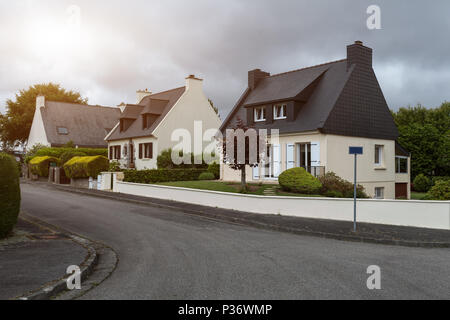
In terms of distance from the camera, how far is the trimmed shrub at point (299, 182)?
18203 mm

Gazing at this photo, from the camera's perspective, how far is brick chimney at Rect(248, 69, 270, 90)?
2914 centimetres

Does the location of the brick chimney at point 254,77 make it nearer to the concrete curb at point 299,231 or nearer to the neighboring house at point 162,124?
the neighboring house at point 162,124

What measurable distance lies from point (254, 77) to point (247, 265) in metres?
23.0

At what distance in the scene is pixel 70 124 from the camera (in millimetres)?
46156

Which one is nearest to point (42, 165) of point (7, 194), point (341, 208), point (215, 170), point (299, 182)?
point (215, 170)

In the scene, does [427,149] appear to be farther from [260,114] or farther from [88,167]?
[88,167]

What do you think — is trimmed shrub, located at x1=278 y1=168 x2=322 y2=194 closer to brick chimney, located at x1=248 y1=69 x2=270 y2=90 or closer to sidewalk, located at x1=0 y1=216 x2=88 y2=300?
sidewalk, located at x1=0 y1=216 x2=88 y2=300

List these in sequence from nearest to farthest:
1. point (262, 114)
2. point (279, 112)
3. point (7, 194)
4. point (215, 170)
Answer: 1. point (7, 194)
2. point (279, 112)
3. point (262, 114)
4. point (215, 170)

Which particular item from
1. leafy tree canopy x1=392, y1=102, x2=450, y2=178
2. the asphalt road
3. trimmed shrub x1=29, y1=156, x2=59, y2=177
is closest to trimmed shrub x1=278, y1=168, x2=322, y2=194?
the asphalt road

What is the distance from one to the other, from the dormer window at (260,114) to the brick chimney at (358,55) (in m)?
5.80

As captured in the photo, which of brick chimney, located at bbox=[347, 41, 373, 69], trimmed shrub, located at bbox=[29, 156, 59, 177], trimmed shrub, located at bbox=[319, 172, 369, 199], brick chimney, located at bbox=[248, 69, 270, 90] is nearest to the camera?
trimmed shrub, located at bbox=[319, 172, 369, 199]

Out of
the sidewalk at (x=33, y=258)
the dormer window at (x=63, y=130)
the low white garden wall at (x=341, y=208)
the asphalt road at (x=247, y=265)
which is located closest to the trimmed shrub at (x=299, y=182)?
the low white garden wall at (x=341, y=208)
